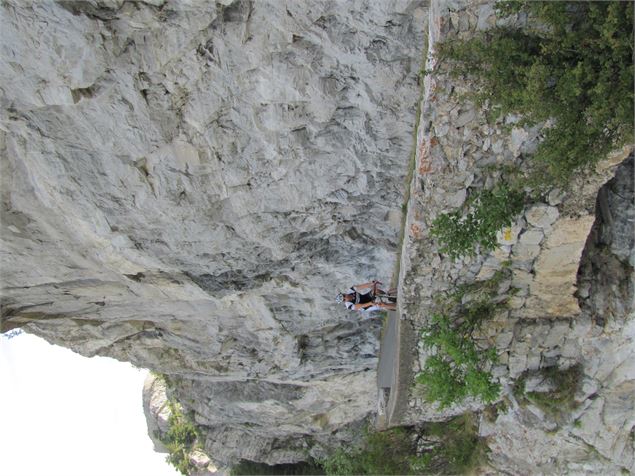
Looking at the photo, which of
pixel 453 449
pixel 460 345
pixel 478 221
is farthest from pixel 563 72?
pixel 453 449

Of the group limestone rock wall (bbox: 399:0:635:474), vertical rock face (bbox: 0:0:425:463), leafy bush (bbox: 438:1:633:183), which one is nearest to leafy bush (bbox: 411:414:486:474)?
limestone rock wall (bbox: 399:0:635:474)

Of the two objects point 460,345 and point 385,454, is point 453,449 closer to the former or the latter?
point 385,454

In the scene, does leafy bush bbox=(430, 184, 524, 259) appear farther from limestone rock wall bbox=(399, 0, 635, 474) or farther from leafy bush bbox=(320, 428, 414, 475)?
leafy bush bbox=(320, 428, 414, 475)

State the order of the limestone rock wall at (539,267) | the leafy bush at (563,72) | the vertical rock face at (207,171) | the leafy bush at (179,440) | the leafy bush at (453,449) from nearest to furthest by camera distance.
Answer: the leafy bush at (563,72), the limestone rock wall at (539,267), the vertical rock face at (207,171), the leafy bush at (453,449), the leafy bush at (179,440)

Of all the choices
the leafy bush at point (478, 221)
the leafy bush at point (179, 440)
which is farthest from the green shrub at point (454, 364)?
the leafy bush at point (179, 440)

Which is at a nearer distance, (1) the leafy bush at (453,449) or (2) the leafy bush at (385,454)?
(1) the leafy bush at (453,449)

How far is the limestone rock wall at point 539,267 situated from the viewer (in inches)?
211

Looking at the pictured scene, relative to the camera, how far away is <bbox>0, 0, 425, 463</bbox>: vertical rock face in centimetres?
546

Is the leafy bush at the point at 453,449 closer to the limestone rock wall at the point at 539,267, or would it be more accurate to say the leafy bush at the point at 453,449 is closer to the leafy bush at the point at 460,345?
the limestone rock wall at the point at 539,267

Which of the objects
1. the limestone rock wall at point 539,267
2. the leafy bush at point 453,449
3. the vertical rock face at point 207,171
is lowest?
the leafy bush at point 453,449

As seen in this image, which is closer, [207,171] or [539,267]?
[539,267]

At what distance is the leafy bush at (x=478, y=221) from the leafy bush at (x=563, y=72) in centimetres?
61

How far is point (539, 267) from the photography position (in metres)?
6.14

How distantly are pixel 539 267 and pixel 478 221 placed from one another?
971 millimetres
